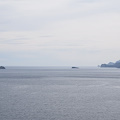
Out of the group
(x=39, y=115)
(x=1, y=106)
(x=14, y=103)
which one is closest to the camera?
(x=39, y=115)

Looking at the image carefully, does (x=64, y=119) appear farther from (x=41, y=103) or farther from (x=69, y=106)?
(x=41, y=103)

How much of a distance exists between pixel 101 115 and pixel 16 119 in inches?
494

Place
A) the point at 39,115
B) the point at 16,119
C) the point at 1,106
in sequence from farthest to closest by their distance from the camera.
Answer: the point at 1,106 < the point at 39,115 < the point at 16,119

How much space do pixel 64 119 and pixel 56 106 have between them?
10.4 metres

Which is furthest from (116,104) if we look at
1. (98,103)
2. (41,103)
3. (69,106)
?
(41,103)

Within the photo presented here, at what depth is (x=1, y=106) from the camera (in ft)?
167

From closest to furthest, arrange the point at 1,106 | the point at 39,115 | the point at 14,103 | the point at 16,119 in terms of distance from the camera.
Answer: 1. the point at 16,119
2. the point at 39,115
3. the point at 1,106
4. the point at 14,103

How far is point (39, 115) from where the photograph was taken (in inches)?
1706

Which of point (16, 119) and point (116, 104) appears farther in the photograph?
point (116, 104)

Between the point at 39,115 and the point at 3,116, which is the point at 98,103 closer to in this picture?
the point at 39,115

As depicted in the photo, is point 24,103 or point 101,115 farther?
point 24,103

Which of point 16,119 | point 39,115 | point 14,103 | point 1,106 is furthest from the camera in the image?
point 14,103

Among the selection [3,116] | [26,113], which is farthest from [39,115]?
[3,116]

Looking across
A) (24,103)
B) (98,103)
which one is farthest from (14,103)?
(98,103)
